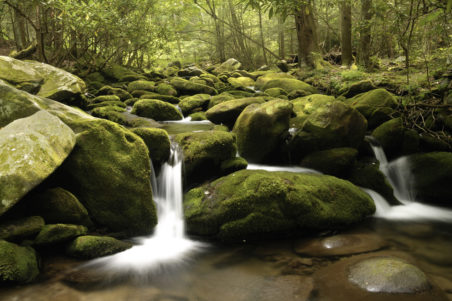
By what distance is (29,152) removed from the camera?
3.37 metres

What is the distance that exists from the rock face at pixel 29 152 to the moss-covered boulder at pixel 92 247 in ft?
2.73

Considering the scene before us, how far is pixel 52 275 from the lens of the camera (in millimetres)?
3098

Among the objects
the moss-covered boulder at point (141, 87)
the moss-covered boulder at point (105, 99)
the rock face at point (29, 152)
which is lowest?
the rock face at point (29, 152)

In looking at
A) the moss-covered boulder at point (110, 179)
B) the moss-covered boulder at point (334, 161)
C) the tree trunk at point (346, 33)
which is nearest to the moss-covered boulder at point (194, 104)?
the moss-covered boulder at point (334, 161)

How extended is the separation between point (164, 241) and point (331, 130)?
12.8ft

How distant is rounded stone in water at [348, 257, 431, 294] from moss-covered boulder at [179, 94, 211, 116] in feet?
23.4

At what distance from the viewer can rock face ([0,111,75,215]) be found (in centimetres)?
304

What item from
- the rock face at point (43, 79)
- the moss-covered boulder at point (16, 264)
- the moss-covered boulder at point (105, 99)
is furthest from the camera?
the moss-covered boulder at point (105, 99)

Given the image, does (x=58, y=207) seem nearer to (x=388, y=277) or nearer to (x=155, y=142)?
(x=155, y=142)

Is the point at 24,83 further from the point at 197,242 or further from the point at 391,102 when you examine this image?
the point at 391,102

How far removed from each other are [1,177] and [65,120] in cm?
189

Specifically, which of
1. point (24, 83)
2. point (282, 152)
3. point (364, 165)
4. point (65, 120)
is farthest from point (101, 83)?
point (364, 165)

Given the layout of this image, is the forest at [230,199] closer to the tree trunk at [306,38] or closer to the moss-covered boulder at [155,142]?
the moss-covered boulder at [155,142]

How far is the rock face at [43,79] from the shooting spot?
731 centimetres
